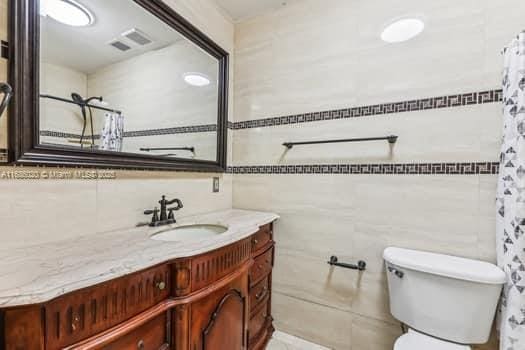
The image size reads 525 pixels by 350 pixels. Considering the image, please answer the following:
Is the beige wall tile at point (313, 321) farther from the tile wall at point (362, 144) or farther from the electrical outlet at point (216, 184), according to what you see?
the electrical outlet at point (216, 184)

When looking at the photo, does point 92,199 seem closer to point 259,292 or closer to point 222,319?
point 222,319

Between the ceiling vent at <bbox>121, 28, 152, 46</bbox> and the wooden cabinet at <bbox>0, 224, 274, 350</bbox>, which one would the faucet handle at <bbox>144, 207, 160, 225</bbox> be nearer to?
the wooden cabinet at <bbox>0, 224, 274, 350</bbox>

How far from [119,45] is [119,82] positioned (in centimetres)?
19

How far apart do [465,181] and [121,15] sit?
1.92 m

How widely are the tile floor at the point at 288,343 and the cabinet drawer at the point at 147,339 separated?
107 centimetres

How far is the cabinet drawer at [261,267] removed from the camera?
1508 millimetres

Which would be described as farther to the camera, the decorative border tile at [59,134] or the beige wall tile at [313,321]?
the beige wall tile at [313,321]

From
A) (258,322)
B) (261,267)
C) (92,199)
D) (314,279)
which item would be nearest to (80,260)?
(92,199)

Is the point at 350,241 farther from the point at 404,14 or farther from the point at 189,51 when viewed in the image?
the point at 189,51

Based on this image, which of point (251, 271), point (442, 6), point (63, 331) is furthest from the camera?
point (251, 271)

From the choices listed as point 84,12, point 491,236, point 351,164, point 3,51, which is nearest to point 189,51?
point 84,12

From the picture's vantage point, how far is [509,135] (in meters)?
1.10

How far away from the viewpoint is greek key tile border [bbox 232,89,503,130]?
1251mm

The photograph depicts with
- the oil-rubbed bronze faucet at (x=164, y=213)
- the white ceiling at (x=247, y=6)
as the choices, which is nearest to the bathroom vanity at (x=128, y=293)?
the oil-rubbed bronze faucet at (x=164, y=213)
